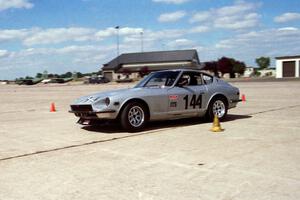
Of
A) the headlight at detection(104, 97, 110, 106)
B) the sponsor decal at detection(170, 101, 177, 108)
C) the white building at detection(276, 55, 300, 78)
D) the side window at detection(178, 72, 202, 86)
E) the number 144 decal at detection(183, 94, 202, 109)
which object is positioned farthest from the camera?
the white building at detection(276, 55, 300, 78)

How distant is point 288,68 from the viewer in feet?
240

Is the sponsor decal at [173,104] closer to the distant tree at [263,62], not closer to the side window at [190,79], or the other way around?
the side window at [190,79]

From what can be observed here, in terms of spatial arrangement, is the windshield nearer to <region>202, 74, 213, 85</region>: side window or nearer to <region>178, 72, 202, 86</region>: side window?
<region>178, 72, 202, 86</region>: side window

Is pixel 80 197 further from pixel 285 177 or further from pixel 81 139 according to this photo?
pixel 81 139

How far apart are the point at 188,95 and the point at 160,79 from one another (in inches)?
33.4

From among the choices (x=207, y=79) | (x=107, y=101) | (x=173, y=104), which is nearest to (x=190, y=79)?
(x=207, y=79)

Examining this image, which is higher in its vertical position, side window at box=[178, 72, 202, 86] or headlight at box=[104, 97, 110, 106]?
side window at box=[178, 72, 202, 86]

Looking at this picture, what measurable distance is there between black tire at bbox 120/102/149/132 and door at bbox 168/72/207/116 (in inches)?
32.1

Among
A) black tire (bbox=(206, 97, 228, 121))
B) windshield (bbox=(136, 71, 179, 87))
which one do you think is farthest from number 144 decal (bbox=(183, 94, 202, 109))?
windshield (bbox=(136, 71, 179, 87))

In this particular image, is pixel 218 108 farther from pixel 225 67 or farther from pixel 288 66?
pixel 225 67

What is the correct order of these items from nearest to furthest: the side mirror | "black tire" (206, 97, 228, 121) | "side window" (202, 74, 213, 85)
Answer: the side mirror → "black tire" (206, 97, 228, 121) → "side window" (202, 74, 213, 85)

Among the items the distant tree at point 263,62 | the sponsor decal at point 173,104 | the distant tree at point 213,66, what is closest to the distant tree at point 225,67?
the distant tree at point 213,66

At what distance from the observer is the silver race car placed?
8.87m

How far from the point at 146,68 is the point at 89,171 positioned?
358 feet
